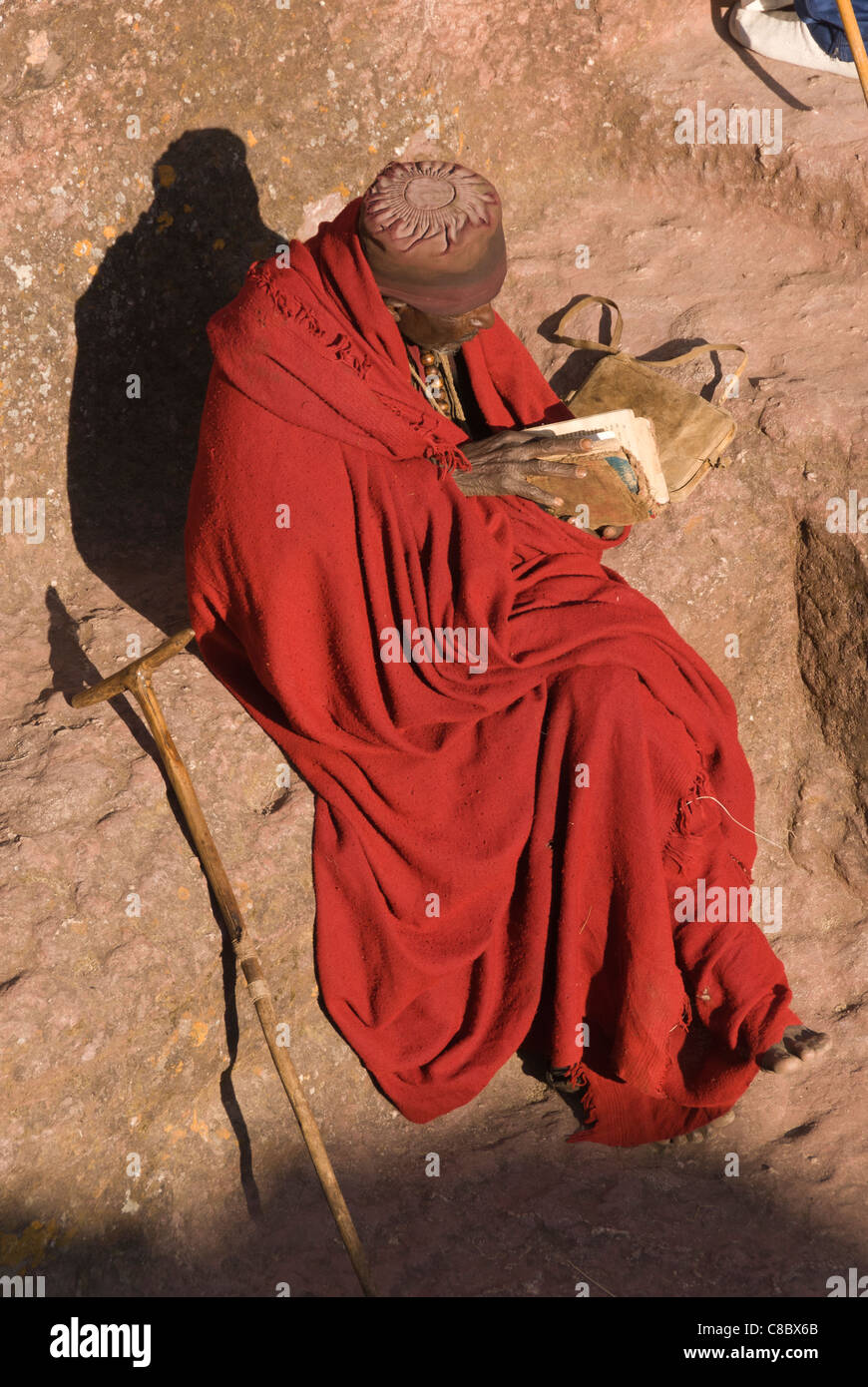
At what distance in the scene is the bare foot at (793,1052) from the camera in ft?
9.12

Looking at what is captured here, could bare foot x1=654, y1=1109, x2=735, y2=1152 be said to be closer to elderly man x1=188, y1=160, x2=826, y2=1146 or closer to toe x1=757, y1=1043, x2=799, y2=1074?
elderly man x1=188, y1=160, x2=826, y2=1146

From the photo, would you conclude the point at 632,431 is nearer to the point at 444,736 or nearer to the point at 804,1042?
the point at 444,736

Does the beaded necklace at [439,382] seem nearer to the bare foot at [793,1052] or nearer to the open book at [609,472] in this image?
the open book at [609,472]

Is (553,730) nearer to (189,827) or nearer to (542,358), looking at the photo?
(189,827)

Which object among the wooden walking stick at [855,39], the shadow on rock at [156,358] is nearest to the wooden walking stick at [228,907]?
the shadow on rock at [156,358]

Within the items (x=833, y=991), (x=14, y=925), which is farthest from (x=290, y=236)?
(x=833, y=991)

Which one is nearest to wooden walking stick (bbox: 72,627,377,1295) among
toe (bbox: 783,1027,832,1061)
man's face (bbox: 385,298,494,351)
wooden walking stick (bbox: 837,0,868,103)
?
man's face (bbox: 385,298,494,351)

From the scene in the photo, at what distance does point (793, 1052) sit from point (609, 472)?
157 cm

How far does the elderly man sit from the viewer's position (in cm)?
291

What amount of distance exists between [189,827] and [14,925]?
0.46 metres

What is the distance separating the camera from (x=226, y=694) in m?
3.26

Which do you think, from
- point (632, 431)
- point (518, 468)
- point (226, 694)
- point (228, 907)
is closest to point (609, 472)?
point (632, 431)

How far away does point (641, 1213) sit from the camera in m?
2.90

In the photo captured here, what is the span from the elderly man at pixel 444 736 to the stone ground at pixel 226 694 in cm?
19
